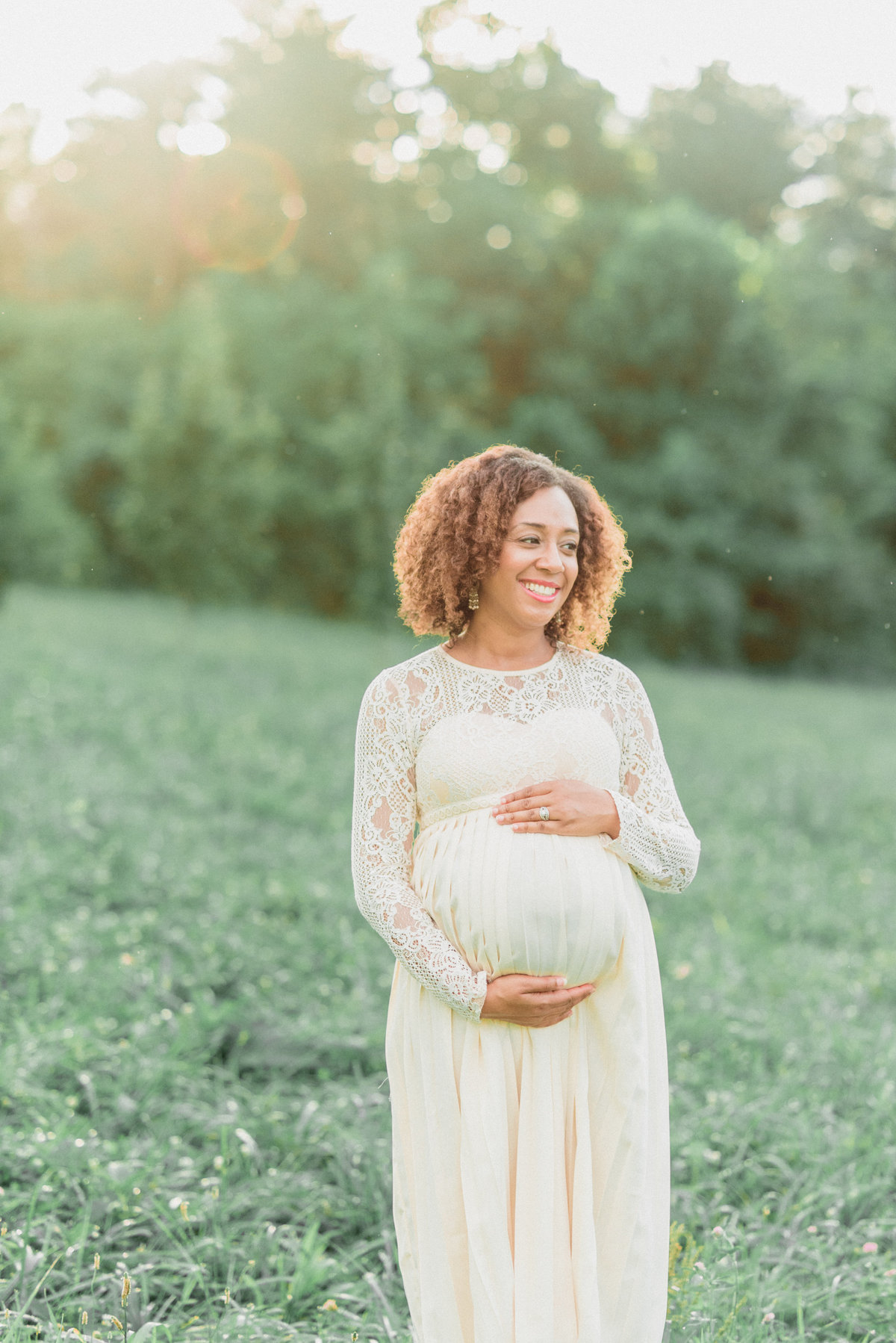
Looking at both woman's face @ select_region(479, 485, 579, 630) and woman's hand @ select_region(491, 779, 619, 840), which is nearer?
woman's hand @ select_region(491, 779, 619, 840)

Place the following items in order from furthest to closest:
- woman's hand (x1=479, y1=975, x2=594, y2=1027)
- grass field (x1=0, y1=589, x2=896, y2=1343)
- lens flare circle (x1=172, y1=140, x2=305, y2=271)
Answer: lens flare circle (x1=172, y1=140, x2=305, y2=271)
grass field (x1=0, y1=589, x2=896, y2=1343)
woman's hand (x1=479, y1=975, x2=594, y2=1027)

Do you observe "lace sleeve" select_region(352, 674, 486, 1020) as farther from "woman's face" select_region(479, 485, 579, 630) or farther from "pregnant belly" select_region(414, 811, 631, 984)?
"woman's face" select_region(479, 485, 579, 630)

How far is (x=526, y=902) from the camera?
220cm

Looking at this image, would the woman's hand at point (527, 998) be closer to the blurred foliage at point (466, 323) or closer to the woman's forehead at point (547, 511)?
the woman's forehead at point (547, 511)

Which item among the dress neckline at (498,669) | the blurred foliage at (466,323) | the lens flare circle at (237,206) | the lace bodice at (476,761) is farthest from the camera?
the lens flare circle at (237,206)

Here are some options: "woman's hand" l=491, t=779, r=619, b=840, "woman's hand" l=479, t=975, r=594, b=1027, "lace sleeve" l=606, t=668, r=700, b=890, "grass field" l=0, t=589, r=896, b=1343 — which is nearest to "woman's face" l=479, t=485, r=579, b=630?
"lace sleeve" l=606, t=668, r=700, b=890

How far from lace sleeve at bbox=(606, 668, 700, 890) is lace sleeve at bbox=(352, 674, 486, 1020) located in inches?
15.8

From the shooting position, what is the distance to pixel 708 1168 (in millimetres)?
4059

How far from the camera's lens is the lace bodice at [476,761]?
229 cm

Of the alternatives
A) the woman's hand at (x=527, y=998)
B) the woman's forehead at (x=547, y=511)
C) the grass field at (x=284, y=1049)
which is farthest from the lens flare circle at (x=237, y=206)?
the woman's hand at (x=527, y=998)

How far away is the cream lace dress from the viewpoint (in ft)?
7.25

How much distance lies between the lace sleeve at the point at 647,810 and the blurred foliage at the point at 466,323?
2062 centimetres

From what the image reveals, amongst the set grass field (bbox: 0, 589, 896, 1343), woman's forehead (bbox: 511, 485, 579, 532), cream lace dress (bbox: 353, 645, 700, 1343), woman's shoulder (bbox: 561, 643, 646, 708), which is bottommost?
grass field (bbox: 0, 589, 896, 1343)

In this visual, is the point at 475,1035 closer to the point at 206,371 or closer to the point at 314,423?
the point at 206,371
